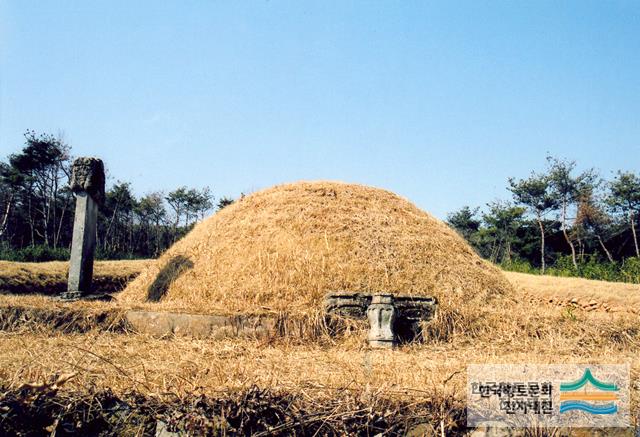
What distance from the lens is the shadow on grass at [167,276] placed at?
935 cm

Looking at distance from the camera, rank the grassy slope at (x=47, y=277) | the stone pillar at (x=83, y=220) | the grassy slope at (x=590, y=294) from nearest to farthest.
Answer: the stone pillar at (x=83, y=220)
the grassy slope at (x=590, y=294)
the grassy slope at (x=47, y=277)

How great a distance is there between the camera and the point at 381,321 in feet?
22.7

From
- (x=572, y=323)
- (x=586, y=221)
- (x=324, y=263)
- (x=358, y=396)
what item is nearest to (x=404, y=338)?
(x=324, y=263)

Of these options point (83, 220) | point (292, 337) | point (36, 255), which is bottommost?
point (292, 337)

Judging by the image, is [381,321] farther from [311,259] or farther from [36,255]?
[36,255]

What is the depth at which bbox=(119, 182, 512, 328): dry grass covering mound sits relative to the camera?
8156 millimetres

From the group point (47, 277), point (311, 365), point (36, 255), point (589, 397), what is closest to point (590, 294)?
point (589, 397)

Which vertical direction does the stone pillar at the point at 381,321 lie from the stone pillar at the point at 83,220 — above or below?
below

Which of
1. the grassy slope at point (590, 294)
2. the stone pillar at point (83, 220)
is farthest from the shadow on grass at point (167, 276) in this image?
the grassy slope at point (590, 294)

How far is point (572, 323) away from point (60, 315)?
25.7 feet

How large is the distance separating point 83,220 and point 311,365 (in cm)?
704

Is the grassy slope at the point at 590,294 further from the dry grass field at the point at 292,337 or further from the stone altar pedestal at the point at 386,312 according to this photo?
the stone altar pedestal at the point at 386,312

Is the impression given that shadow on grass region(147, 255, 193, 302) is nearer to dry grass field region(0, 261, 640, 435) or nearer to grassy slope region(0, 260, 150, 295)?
dry grass field region(0, 261, 640, 435)

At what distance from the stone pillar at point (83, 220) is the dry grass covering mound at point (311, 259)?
0.90m
